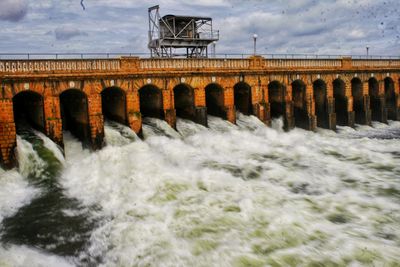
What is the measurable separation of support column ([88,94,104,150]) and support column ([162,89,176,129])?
487cm

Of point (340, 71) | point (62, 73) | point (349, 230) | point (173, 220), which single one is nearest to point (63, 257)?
point (173, 220)

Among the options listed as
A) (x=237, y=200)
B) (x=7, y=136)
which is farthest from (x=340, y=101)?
(x=7, y=136)

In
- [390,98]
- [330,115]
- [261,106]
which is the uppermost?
[261,106]

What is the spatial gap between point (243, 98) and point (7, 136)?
18614mm

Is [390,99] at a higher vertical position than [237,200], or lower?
higher

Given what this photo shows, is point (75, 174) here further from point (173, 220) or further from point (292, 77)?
point (292, 77)

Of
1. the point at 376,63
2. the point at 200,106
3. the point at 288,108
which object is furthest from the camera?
the point at 376,63

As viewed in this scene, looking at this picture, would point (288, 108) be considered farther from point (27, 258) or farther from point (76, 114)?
point (27, 258)

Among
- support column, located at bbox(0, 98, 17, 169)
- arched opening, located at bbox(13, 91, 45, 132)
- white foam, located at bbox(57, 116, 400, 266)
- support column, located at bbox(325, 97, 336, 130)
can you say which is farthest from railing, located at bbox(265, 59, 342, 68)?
support column, located at bbox(0, 98, 17, 169)

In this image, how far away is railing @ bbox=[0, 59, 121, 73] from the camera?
72.5 feet

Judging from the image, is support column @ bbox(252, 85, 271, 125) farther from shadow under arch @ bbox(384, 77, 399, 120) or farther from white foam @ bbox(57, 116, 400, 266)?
shadow under arch @ bbox(384, 77, 399, 120)

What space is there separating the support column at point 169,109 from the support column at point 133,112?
219cm

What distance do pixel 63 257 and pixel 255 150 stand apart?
15.6m

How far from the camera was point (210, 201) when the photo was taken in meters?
15.0
